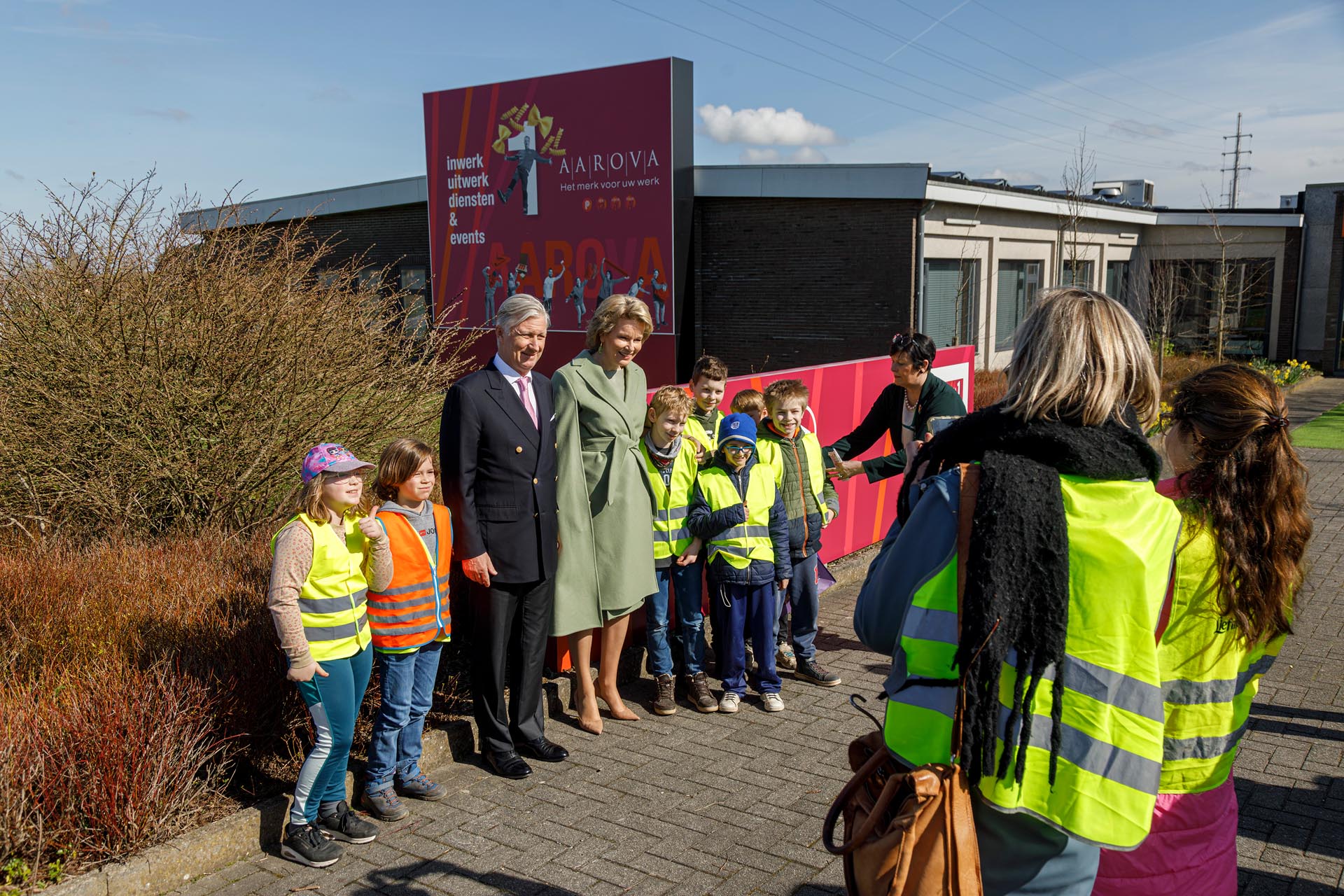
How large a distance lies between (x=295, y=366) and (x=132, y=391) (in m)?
1.14

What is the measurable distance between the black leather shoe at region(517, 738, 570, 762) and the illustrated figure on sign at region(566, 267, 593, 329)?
2008cm

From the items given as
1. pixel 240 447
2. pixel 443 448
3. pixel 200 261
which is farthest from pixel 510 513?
pixel 200 261

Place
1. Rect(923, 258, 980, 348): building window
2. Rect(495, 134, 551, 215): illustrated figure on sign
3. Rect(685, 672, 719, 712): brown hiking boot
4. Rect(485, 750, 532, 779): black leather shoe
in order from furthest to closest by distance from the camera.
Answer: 1. Rect(495, 134, 551, 215): illustrated figure on sign
2. Rect(923, 258, 980, 348): building window
3. Rect(685, 672, 719, 712): brown hiking boot
4. Rect(485, 750, 532, 779): black leather shoe

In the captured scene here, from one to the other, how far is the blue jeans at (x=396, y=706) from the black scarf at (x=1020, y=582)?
3036 millimetres

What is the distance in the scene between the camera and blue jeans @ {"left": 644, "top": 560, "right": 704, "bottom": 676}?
577 centimetres

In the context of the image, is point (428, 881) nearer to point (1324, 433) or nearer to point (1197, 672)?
point (1197, 672)

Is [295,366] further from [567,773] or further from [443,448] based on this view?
[567,773]

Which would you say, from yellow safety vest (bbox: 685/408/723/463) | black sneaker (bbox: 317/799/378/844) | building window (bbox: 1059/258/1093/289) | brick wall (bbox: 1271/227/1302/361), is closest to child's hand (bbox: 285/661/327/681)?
black sneaker (bbox: 317/799/378/844)

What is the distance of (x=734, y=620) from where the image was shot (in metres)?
5.71

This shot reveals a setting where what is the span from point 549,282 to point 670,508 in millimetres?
20455

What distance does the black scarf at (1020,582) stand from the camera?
6.10 ft

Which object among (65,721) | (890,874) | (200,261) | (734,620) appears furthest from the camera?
(200,261)

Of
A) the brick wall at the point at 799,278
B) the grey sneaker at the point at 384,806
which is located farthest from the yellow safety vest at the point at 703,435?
the brick wall at the point at 799,278

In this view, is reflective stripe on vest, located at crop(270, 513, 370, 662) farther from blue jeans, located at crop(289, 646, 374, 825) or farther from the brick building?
the brick building
